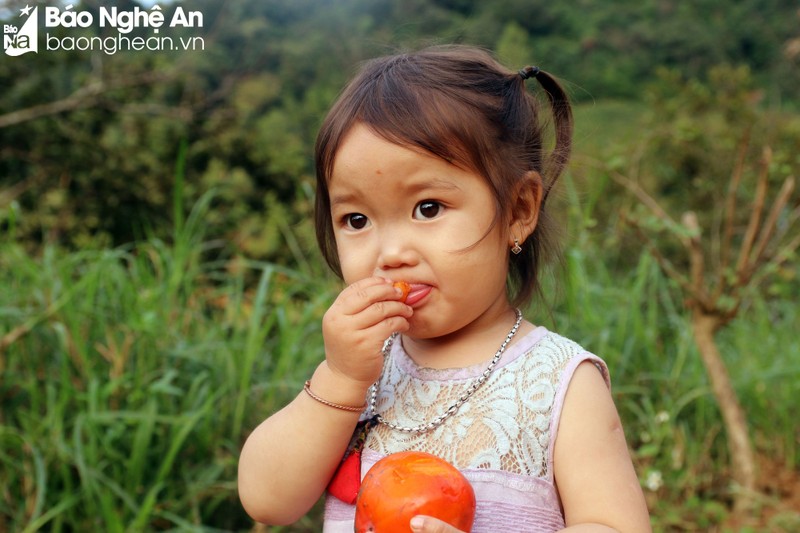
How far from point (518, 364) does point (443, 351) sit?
125 mm

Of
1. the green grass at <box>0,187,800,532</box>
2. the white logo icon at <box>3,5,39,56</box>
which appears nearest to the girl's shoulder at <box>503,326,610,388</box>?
the green grass at <box>0,187,800,532</box>

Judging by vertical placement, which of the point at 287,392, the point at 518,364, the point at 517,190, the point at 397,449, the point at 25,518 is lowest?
the point at 25,518

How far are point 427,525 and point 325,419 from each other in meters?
0.28

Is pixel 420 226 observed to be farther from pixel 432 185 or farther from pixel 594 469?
pixel 594 469

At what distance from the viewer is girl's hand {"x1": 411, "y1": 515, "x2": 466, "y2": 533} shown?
1050 millimetres

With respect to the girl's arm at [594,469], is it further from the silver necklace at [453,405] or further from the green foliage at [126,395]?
the green foliage at [126,395]

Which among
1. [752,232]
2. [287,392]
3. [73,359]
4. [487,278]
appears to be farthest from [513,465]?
[752,232]

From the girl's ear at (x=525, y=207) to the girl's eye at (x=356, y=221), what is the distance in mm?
235

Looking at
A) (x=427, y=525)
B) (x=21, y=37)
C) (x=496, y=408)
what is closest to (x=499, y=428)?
(x=496, y=408)

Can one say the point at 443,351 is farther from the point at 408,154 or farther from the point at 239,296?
the point at 239,296

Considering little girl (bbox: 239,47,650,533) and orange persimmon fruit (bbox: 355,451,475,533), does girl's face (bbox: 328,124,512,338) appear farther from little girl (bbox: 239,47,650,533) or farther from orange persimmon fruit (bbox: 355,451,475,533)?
orange persimmon fruit (bbox: 355,451,475,533)

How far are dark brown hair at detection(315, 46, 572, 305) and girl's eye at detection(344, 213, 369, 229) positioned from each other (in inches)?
3.1

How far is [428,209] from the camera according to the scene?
125 cm

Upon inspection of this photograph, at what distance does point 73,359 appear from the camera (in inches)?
100
